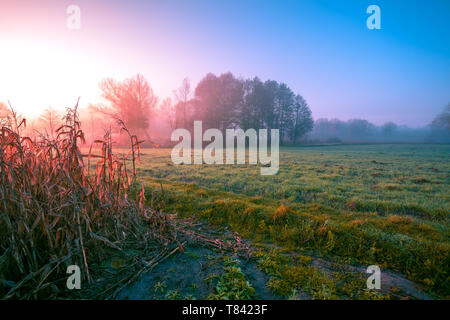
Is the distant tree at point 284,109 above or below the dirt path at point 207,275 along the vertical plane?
above

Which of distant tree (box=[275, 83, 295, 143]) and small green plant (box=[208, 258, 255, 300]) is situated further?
distant tree (box=[275, 83, 295, 143])

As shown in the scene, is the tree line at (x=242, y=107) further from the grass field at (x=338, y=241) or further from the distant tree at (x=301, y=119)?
Result: the grass field at (x=338, y=241)

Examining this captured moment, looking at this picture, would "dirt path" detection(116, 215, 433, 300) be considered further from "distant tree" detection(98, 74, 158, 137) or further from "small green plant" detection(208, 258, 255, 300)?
"distant tree" detection(98, 74, 158, 137)

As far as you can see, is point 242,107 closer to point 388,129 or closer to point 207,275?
point 207,275

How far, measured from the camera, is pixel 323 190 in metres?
7.04

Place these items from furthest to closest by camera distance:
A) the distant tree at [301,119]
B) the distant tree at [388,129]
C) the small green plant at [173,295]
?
the distant tree at [388,129], the distant tree at [301,119], the small green plant at [173,295]

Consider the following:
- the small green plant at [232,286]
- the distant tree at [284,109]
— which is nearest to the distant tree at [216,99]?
the distant tree at [284,109]

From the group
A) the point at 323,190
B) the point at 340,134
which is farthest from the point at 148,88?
the point at 340,134

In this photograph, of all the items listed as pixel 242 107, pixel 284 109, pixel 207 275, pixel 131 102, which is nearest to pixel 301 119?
pixel 284 109

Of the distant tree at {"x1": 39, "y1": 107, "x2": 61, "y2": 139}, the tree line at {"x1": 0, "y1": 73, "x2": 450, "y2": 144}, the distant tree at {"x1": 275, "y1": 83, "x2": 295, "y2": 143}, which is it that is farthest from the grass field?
the distant tree at {"x1": 275, "y1": 83, "x2": 295, "y2": 143}

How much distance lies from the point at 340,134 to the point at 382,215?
9765cm

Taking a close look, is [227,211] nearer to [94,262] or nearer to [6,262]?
[94,262]
